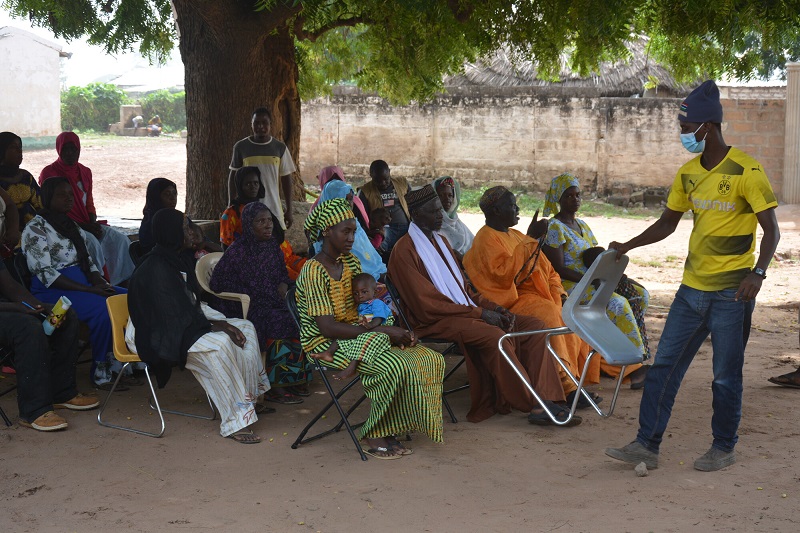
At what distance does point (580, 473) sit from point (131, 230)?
5313 millimetres

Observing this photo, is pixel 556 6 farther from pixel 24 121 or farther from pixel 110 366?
pixel 24 121

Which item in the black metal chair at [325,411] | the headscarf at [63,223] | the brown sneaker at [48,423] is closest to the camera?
the black metal chair at [325,411]

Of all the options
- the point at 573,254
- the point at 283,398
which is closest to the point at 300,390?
the point at 283,398

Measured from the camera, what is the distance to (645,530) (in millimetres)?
4219

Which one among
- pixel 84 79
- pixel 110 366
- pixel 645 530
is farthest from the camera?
pixel 84 79

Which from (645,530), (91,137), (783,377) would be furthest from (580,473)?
(91,137)

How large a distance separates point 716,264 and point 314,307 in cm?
229

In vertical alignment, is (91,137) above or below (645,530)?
above

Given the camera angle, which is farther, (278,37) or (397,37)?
(278,37)

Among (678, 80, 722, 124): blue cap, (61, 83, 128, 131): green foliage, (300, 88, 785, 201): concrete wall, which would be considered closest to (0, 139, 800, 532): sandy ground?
(678, 80, 722, 124): blue cap

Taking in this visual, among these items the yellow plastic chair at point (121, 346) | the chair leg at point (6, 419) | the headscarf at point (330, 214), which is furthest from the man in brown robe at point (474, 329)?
the chair leg at point (6, 419)

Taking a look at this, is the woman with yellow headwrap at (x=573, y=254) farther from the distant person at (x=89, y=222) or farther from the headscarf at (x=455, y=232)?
the distant person at (x=89, y=222)

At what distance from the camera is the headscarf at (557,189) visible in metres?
6.97

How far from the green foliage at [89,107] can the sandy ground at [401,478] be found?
105 ft
